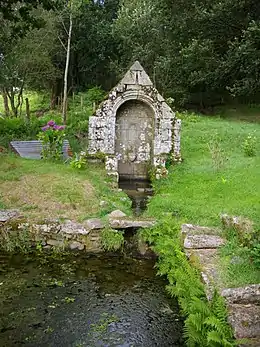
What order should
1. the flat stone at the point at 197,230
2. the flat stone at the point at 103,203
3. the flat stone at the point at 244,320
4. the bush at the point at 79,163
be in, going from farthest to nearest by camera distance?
the bush at the point at 79,163 < the flat stone at the point at 103,203 < the flat stone at the point at 197,230 < the flat stone at the point at 244,320

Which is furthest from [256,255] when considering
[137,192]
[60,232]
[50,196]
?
[137,192]

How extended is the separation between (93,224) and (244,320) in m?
4.52

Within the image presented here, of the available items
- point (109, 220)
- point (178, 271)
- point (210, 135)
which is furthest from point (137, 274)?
point (210, 135)

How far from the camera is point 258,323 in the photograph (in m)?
5.34

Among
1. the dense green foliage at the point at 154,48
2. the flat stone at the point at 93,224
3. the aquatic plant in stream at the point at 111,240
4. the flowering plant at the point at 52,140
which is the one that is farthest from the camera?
the dense green foliage at the point at 154,48

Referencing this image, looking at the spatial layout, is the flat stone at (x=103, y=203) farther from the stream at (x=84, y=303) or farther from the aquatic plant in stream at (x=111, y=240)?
the stream at (x=84, y=303)

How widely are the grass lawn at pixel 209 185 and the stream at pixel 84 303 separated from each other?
1.85m

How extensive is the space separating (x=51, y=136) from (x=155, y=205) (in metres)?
5.12

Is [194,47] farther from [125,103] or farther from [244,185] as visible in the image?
[244,185]

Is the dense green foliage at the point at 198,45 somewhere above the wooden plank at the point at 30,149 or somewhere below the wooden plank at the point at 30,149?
above

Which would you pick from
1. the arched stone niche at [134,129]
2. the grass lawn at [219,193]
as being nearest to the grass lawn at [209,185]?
the grass lawn at [219,193]

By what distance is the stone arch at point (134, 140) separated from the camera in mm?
14320

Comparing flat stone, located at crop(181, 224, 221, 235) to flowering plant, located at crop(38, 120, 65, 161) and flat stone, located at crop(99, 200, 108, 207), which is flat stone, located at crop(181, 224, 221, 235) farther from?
flowering plant, located at crop(38, 120, 65, 161)

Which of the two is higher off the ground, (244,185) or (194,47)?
(194,47)
